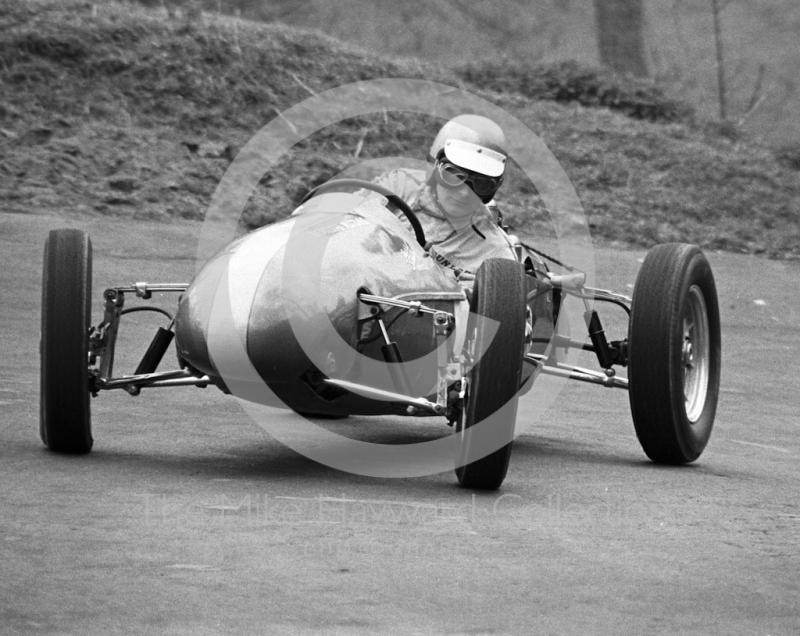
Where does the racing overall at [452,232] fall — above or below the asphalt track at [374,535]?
above

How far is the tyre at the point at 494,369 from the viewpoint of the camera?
5.75 meters

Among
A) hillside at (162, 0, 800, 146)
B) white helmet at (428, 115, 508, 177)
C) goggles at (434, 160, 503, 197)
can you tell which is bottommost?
hillside at (162, 0, 800, 146)

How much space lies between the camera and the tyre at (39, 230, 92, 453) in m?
6.11

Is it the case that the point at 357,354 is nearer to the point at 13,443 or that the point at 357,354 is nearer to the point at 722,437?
the point at 13,443

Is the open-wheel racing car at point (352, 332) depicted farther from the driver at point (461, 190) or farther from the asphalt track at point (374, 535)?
the driver at point (461, 190)

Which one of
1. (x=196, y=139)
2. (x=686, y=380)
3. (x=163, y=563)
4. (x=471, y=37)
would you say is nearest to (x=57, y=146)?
(x=196, y=139)

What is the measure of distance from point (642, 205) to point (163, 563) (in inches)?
499

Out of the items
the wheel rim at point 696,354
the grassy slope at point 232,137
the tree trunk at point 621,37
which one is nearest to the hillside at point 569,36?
the tree trunk at point 621,37

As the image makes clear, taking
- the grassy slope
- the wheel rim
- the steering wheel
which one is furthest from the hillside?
the steering wheel

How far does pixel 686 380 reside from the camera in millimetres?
7539

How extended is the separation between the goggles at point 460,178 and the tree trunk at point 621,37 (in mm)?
13530

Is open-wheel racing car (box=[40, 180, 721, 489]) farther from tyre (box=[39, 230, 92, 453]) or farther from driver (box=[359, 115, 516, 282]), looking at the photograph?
driver (box=[359, 115, 516, 282])

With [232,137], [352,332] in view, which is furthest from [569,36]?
[352,332]

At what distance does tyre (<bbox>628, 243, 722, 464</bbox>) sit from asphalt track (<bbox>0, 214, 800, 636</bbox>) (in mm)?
179
